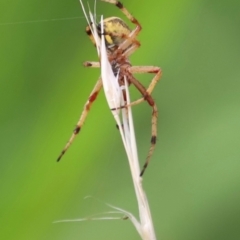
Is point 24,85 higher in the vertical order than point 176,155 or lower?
higher

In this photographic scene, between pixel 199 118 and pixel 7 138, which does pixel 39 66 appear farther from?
pixel 199 118

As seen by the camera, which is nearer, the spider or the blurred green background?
the spider

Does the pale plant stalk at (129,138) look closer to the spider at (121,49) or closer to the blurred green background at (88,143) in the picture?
the spider at (121,49)

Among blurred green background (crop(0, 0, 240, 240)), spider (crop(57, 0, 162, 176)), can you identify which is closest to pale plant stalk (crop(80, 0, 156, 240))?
spider (crop(57, 0, 162, 176))

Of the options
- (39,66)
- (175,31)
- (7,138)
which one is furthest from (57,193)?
(175,31)

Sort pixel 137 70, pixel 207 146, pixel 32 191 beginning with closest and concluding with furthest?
pixel 137 70, pixel 32 191, pixel 207 146

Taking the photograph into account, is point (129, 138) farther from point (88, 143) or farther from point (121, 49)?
point (88, 143)


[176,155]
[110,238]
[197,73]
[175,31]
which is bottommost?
[110,238]

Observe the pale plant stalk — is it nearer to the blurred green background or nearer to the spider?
the spider
